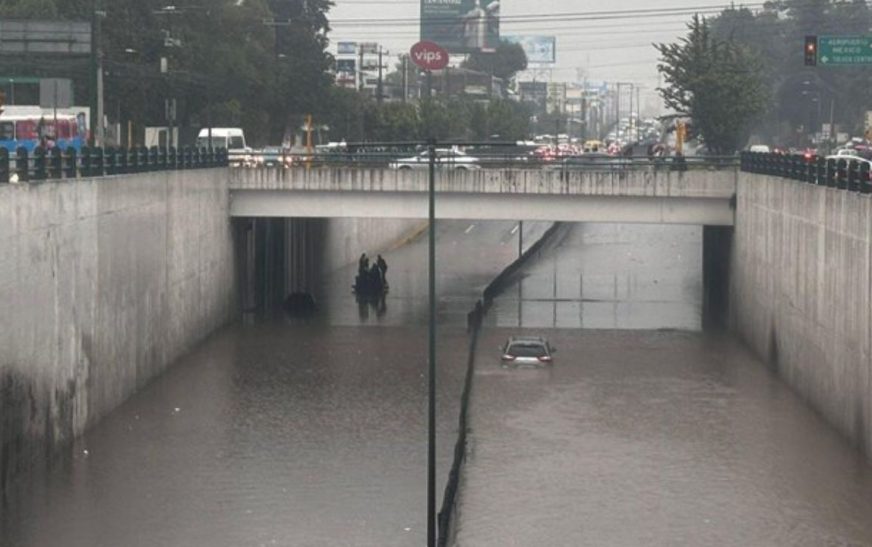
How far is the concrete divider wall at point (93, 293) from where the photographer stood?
32.2 m

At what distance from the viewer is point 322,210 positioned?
5772cm

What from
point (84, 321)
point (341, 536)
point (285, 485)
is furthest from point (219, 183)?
point (341, 536)

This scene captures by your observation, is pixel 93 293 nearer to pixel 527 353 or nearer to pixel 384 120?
pixel 527 353

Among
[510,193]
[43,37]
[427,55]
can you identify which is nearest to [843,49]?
[510,193]

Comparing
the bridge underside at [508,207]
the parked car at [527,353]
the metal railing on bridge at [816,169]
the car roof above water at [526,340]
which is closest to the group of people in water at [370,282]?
the bridge underside at [508,207]

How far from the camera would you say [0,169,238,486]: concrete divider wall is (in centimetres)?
3225

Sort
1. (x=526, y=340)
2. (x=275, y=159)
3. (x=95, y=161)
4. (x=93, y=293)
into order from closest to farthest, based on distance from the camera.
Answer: (x=93, y=293) < (x=95, y=161) < (x=526, y=340) < (x=275, y=159)

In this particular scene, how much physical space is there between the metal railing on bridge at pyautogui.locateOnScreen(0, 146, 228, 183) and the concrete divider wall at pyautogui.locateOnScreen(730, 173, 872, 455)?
1477cm

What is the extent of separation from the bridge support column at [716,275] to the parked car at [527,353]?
1137 centimetres

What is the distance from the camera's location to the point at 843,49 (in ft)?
167

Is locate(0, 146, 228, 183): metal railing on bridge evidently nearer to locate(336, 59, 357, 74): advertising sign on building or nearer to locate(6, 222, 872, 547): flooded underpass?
locate(6, 222, 872, 547): flooded underpass

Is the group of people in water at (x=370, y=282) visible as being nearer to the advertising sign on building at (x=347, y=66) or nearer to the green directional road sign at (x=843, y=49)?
the green directional road sign at (x=843, y=49)

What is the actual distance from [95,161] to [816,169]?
15.7 m

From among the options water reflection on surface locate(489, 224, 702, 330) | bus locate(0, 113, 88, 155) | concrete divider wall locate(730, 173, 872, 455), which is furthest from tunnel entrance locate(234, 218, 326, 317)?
concrete divider wall locate(730, 173, 872, 455)
